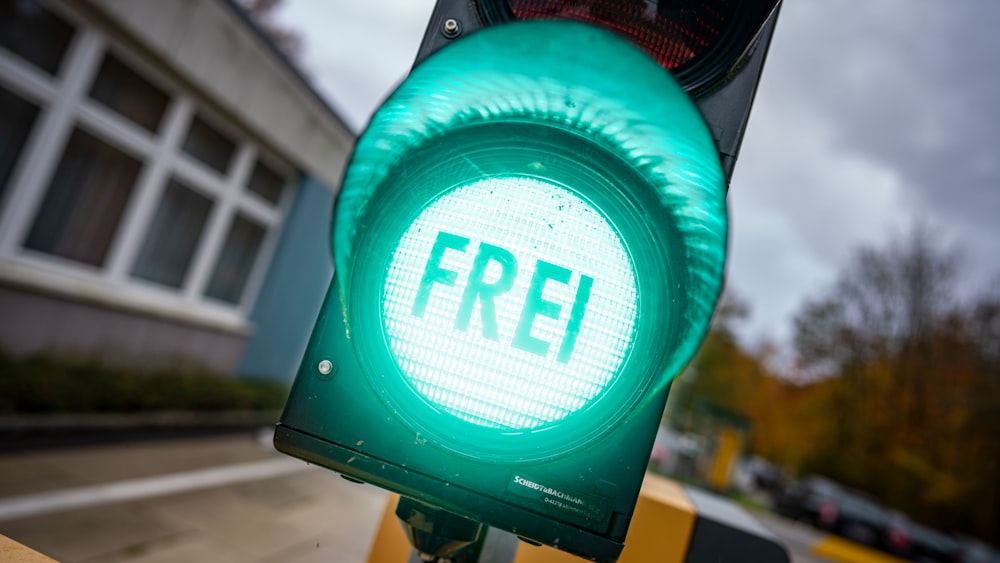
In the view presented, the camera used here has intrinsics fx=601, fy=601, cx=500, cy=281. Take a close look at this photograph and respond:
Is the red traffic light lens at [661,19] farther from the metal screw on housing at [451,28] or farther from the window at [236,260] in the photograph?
the window at [236,260]

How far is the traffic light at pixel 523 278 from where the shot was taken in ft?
1.79

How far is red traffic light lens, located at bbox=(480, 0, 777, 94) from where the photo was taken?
0.68 metres

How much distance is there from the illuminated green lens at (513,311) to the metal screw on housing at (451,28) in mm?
246

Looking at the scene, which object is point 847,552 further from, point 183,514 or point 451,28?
point 451,28

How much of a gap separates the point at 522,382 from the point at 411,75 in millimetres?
307

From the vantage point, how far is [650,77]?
530mm

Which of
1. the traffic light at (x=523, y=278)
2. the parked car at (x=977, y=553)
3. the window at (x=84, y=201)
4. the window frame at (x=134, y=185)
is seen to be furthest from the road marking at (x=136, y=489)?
the parked car at (x=977, y=553)

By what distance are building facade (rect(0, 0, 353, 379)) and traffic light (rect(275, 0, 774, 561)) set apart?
20.7ft

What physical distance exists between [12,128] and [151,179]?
4.75 feet

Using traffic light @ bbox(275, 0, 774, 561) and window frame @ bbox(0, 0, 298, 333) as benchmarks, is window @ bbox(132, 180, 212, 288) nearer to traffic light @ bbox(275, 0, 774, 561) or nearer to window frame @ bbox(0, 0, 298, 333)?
window frame @ bbox(0, 0, 298, 333)

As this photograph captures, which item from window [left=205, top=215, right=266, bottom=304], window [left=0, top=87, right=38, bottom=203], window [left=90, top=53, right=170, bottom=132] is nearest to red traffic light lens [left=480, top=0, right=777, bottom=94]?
window [left=0, top=87, right=38, bottom=203]

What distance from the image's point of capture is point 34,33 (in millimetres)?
5320

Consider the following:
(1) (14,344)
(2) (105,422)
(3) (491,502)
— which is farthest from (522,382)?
(1) (14,344)

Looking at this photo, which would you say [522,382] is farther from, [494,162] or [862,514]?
[862,514]
